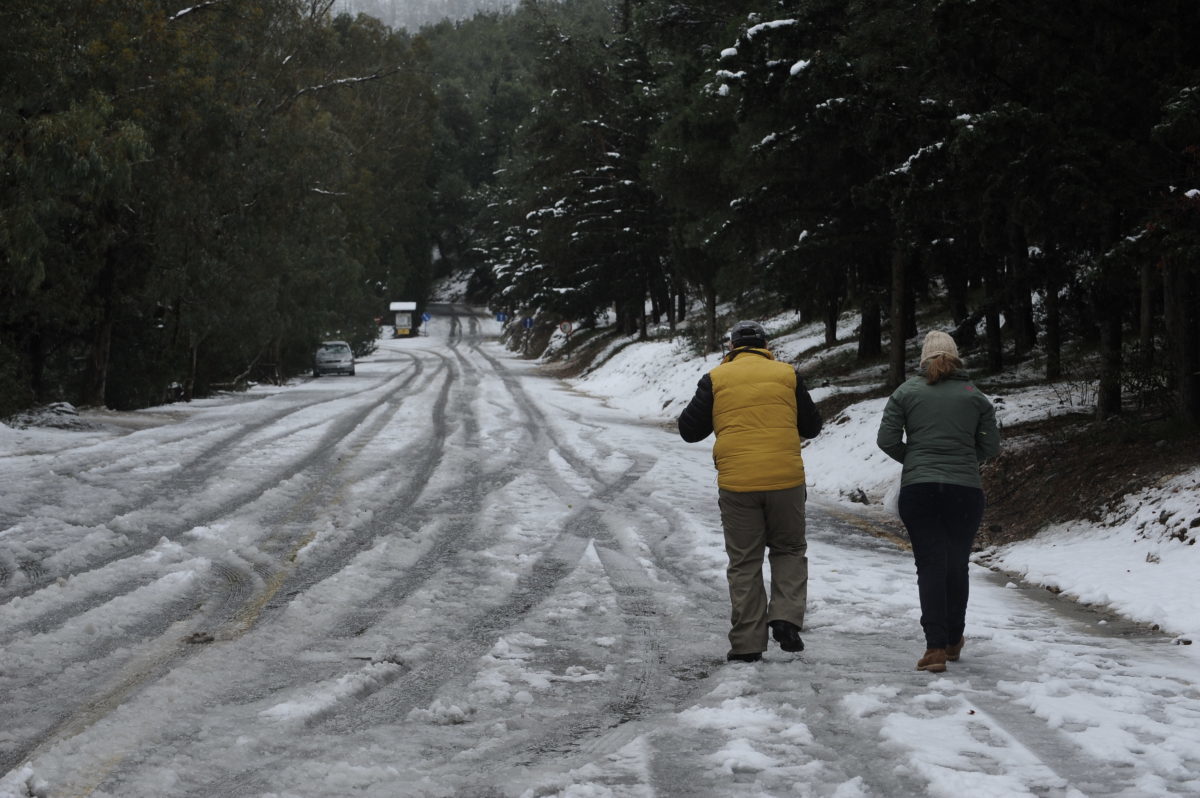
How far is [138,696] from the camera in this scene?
5.68m

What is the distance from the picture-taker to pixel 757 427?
22.5 feet

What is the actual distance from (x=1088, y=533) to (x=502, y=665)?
6488 millimetres

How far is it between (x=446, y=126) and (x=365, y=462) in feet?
359

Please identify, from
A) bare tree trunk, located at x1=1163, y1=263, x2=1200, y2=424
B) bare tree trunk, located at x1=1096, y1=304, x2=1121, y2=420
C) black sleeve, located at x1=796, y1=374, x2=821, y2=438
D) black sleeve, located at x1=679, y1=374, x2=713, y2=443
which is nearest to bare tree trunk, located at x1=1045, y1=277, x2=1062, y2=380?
bare tree trunk, located at x1=1096, y1=304, x2=1121, y2=420

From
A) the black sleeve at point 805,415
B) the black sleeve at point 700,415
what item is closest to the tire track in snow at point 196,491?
the black sleeve at point 700,415

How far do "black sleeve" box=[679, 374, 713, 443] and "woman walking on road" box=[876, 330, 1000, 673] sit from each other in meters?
1.02

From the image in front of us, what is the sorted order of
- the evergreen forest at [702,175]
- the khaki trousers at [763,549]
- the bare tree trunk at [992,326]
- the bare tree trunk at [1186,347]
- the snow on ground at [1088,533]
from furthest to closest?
the bare tree trunk at [992,326] → the evergreen forest at [702,175] → the bare tree trunk at [1186,347] → the snow on ground at [1088,533] → the khaki trousers at [763,549]

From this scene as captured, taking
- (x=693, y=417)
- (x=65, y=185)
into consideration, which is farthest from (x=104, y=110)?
(x=693, y=417)

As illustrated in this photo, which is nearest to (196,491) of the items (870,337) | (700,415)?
(700,415)

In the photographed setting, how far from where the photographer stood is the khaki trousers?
678 centimetres

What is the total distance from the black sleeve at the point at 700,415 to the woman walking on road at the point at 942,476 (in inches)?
40.0

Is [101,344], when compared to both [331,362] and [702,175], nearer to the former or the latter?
[702,175]

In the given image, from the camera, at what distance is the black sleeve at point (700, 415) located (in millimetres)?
6984

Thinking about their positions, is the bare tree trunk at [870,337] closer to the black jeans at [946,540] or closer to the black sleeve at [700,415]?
the black sleeve at [700,415]
